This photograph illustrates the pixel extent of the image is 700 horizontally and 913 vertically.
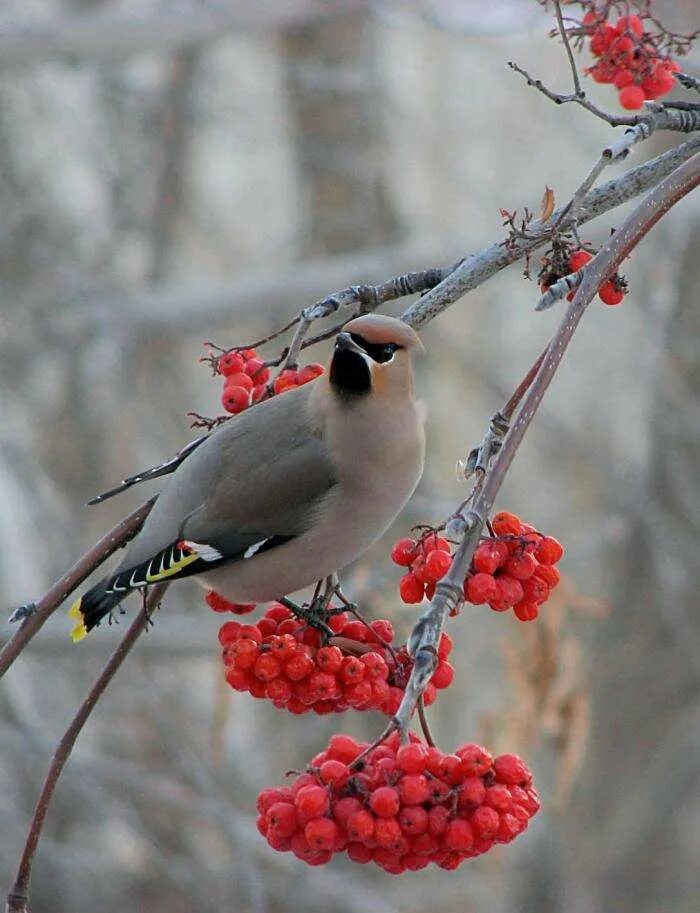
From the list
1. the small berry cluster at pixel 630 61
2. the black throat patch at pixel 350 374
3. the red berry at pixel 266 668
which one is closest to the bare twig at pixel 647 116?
the small berry cluster at pixel 630 61

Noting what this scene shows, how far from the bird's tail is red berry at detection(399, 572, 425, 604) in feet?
2.79

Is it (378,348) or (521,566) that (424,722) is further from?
(378,348)

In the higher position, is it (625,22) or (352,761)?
(625,22)

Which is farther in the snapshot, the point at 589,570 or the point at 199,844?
the point at 589,570

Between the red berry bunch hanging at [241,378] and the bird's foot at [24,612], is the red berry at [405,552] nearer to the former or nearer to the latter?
the bird's foot at [24,612]

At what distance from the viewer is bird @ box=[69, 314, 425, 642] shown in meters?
2.49

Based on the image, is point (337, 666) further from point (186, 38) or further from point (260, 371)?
point (186, 38)

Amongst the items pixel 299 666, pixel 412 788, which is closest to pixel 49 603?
pixel 299 666

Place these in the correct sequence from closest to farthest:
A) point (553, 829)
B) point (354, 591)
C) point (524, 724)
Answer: point (524, 724)
point (354, 591)
point (553, 829)

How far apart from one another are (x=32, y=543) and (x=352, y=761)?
17.6 feet

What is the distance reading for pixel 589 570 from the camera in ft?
29.8

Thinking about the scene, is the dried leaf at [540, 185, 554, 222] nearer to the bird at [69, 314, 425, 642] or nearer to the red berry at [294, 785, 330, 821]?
the bird at [69, 314, 425, 642]

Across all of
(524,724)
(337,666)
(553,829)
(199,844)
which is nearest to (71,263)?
(199,844)

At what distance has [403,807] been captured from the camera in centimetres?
160
